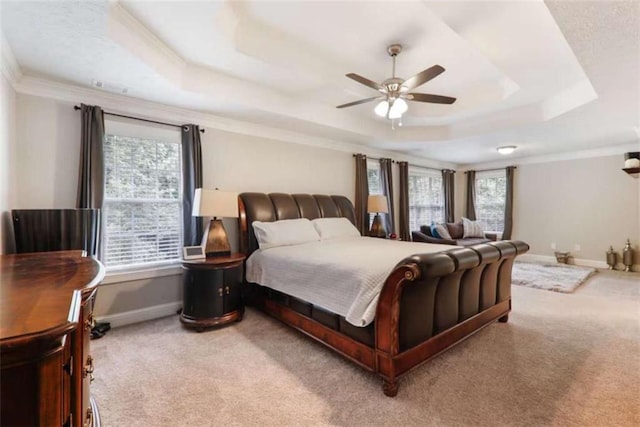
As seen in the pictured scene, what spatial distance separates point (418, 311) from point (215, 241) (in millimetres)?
2206

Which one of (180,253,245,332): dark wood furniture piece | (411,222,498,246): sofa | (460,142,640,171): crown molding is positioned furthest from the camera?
(411,222,498,246): sofa

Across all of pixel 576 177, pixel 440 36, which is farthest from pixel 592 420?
pixel 576 177

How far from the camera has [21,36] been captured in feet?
6.80

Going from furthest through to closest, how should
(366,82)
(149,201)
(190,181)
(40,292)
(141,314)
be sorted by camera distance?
(190,181) → (149,201) → (141,314) → (366,82) → (40,292)

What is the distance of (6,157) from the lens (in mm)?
2375

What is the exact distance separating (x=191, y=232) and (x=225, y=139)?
1.30 meters

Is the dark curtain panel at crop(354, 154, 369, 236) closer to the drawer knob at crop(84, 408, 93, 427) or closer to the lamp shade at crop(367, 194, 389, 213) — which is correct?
the lamp shade at crop(367, 194, 389, 213)

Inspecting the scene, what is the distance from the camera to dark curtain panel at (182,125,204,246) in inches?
136

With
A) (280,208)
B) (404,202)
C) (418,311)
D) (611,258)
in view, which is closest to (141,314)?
(280,208)

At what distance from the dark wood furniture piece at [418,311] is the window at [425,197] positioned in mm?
3789

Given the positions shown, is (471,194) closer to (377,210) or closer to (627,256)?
(627,256)

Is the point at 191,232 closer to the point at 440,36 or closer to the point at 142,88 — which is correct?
the point at 142,88

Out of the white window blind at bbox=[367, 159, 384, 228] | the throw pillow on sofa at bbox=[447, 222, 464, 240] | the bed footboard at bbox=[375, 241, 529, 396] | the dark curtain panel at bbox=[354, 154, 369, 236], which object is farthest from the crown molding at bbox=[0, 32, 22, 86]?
the throw pillow on sofa at bbox=[447, 222, 464, 240]

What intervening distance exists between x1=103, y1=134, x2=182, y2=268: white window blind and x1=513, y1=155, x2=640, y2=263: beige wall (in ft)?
23.9
